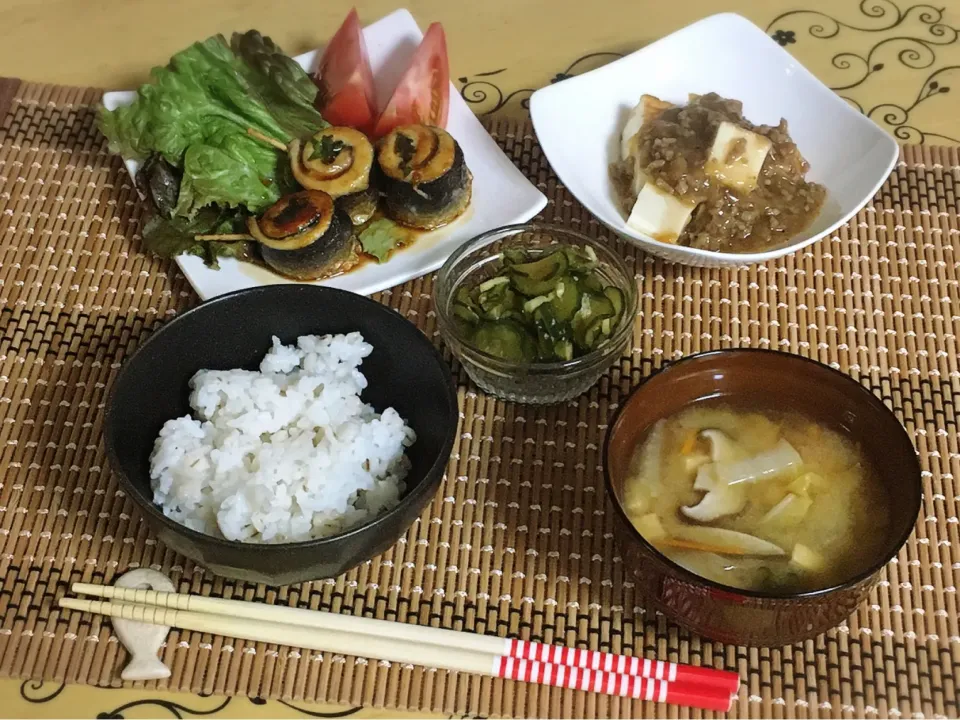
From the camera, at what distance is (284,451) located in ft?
4.84

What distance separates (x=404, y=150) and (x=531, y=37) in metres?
0.75

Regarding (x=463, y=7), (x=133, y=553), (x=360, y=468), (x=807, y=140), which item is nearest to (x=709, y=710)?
(x=360, y=468)

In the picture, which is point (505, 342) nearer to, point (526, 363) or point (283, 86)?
point (526, 363)

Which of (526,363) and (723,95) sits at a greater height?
(723,95)

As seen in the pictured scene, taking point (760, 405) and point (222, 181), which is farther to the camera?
point (222, 181)

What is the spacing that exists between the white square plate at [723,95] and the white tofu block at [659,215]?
0.16ft

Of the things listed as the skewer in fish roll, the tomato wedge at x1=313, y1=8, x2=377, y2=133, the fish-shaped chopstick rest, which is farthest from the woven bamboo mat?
the tomato wedge at x1=313, y1=8, x2=377, y2=133

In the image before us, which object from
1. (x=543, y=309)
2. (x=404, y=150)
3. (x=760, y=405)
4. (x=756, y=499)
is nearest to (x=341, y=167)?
(x=404, y=150)

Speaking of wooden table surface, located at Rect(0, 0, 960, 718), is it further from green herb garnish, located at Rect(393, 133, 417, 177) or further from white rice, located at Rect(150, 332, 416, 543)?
white rice, located at Rect(150, 332, 416, 543)

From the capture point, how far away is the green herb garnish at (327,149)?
1989 millimetres

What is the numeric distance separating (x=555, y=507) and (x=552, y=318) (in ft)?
1.14

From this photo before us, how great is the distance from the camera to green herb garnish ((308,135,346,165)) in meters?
1.99

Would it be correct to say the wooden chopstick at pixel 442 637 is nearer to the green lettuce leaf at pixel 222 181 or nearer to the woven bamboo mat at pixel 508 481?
the woven bamboo mat at pixel 508 481

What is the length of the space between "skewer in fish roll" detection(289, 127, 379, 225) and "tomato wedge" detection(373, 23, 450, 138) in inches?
5.8
